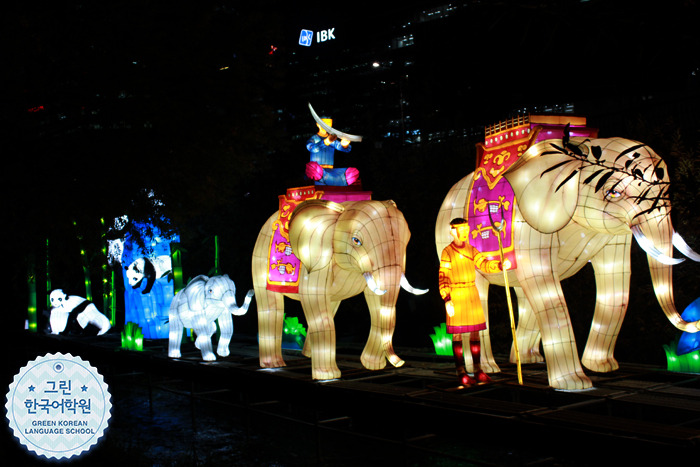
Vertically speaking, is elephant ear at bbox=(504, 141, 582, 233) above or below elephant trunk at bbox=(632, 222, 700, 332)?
above

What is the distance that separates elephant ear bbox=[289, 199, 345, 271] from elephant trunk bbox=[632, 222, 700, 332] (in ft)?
11.3

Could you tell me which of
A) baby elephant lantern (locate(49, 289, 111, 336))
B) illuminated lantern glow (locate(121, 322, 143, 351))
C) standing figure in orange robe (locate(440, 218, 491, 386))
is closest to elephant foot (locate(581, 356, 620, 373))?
standing figure in orange robe (locate(440, 218, 491, 386))

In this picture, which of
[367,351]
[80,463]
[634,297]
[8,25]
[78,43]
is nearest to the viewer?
[80,463]

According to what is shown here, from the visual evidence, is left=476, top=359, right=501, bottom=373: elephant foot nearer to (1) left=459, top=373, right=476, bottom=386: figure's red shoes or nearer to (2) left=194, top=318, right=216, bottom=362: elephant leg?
(1) left=459, top=373, right=476, bottom=386: figure's red shoes

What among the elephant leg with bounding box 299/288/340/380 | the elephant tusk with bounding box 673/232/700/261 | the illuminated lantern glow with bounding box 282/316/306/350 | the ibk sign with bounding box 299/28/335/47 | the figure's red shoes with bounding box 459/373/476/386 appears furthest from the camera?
the ibk sign with bounding box 299/28/335/47

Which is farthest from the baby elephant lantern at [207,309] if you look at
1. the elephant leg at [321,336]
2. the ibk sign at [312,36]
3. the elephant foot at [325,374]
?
the ibk sign at [312,36]

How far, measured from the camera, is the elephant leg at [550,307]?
6.37 metres

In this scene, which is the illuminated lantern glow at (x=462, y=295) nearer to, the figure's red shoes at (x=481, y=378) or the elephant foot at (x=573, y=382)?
the figure's red shoes at (x=481, y=378)

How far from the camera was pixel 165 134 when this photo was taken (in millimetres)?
8273

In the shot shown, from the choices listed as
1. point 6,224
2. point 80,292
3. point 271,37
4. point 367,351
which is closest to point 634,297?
point 367,351

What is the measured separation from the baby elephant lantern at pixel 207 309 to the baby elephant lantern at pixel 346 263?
7.80 feet

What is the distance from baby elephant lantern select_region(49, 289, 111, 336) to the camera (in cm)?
1599

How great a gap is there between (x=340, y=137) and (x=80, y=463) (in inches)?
210

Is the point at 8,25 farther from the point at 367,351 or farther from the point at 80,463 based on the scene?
the point at 367,351
